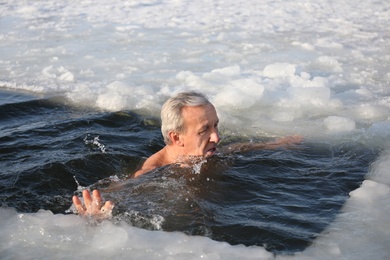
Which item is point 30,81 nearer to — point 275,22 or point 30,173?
point 30,173

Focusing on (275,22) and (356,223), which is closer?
(356,223)

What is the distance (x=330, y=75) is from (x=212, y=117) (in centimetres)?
287

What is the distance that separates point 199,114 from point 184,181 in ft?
1.48

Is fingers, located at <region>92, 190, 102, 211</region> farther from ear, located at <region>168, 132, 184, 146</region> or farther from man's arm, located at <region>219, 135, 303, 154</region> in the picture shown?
man's arm, located at <region>219, 135, 303, 154</region>

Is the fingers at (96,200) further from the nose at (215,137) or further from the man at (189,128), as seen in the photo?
the nose at (215,137)

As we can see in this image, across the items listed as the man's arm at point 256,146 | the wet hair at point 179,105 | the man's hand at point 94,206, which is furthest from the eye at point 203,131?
the man's hand at point 94,206

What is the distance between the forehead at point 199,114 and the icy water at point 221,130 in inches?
13.2

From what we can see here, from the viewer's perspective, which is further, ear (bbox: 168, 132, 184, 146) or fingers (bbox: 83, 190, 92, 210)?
ear (bbox: 168, 132, 184, 146)

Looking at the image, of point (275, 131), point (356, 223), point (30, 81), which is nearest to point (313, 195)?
point (356, 223)

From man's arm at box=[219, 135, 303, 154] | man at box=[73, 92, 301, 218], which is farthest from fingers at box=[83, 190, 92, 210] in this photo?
man's arm at box=[219, 135, 303, 154]

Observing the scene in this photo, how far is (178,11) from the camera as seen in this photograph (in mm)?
10062

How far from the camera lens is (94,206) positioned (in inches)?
122

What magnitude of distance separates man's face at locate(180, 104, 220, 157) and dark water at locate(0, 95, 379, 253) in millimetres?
159

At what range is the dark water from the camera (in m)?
3.09
